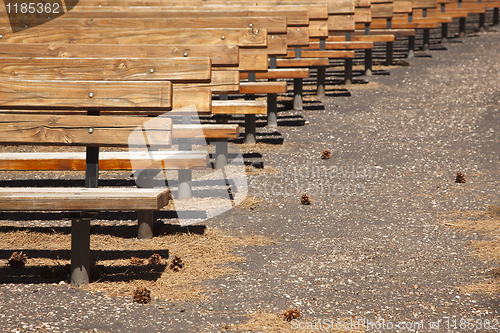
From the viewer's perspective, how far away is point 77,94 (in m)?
3.43

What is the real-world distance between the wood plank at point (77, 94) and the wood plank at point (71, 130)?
0.29ft

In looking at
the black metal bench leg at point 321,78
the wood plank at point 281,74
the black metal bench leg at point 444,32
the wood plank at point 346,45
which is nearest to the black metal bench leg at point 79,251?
the wood plank at point 281,74

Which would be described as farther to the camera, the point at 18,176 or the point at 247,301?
the point at 18,176

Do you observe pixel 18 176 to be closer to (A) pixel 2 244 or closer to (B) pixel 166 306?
(A) pixel 2 244

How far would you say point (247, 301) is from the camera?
124 inches

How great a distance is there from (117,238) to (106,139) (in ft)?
3.71

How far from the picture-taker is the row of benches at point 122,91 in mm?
3275

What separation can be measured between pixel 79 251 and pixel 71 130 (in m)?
0.84

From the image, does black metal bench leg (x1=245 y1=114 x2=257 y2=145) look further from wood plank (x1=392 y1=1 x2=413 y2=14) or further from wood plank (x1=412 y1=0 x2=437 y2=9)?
wood plank (x1=412 y1=0 x2=437 y2=9)

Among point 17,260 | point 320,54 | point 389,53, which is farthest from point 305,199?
point 389,53

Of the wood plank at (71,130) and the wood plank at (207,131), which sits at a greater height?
the wood plank at (71,130)

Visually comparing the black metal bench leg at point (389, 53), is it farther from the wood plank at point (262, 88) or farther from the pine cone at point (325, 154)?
the pine cone at point (325, 154)

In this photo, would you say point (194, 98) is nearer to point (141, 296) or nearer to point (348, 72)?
point (141, 296)

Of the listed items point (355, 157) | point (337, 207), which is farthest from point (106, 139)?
point (355, 157)
